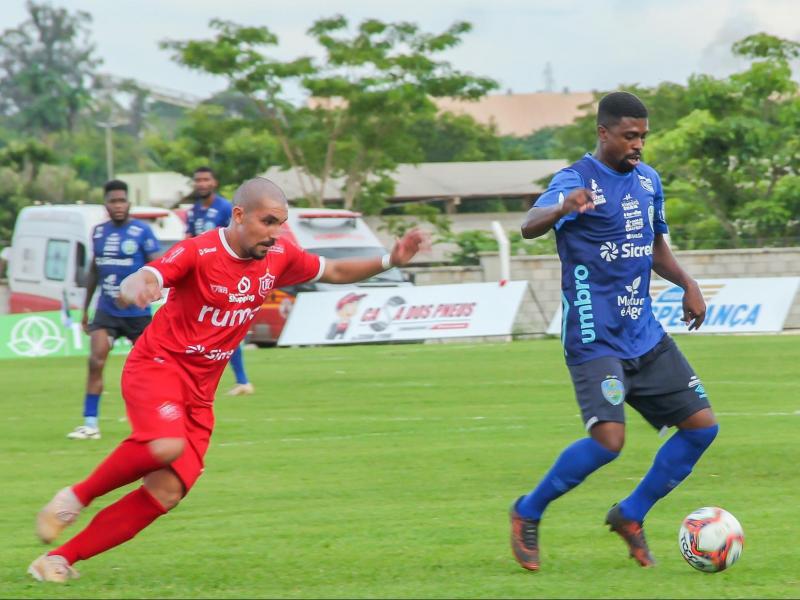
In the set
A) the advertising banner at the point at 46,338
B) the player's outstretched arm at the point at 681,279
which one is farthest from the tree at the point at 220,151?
the player's outstretched arm at the point at 681,279

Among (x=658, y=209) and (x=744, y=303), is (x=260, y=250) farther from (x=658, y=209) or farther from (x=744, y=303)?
(x=744, y=303)

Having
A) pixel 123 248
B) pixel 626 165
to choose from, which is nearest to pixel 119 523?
pixel 626 165

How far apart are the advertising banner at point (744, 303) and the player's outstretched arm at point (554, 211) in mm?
17263

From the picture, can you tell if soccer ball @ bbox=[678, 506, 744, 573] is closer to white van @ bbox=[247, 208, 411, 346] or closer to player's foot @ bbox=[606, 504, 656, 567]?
player's foot @ bbox=[606, 504, 656, 567]

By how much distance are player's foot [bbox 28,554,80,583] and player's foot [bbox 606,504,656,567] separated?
8.54 feet

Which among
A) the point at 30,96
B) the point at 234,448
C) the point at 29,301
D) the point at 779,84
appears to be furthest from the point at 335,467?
the point at 30,96

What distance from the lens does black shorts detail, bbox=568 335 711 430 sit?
666 centimetres

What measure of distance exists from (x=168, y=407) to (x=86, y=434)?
21.8ft

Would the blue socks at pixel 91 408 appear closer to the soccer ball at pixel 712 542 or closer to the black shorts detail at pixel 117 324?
the black shorts detail at pixel 117 324

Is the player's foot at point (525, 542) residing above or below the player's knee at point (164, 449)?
below

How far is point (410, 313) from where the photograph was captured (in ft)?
80.4

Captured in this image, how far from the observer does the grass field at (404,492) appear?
6.62 metres

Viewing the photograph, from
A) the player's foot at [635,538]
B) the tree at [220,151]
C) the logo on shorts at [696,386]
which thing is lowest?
the tree at [220,151]

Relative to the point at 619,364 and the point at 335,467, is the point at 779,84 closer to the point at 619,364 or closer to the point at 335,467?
the point at 335,467
